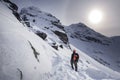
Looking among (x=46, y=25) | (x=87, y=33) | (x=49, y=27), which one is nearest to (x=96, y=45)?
(x=87, y=33)

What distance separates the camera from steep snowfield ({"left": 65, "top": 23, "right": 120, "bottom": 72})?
101688mm

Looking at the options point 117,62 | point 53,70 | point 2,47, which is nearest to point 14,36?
point 2,47

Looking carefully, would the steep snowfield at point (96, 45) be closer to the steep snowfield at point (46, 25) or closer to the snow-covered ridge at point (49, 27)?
Answer: the steep snowfield at point (46, 25)

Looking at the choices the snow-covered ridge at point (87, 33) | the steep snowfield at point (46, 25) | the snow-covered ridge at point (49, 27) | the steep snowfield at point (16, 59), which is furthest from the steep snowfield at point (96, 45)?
the steep snowfield at point (16, 59)

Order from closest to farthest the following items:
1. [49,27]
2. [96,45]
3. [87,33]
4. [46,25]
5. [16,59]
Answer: [16,59] < [49,27] < [46,25] < [96,45] < [87,33]

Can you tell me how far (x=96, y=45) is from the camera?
136 meters

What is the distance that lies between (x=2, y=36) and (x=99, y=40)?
14312 centimetres

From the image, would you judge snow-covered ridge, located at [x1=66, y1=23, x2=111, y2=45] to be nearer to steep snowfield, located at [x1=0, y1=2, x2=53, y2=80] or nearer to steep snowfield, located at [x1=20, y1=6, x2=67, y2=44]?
steep snowfield, located at [x1=20, y1=6, x2=67, y2=44]

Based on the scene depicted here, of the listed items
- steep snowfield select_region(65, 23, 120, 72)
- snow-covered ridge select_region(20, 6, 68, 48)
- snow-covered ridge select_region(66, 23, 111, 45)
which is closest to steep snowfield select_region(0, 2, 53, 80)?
snow-covered ridge select_region(20, 6, 68, 48)

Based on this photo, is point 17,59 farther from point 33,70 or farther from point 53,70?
point 53,70

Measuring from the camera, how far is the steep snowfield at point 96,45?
4003 inches

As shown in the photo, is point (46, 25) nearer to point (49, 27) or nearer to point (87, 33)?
point (49, 27)

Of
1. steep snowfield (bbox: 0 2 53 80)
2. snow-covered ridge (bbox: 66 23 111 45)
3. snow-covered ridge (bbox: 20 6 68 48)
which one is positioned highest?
snow-covered ridge (bbox: 66 23 111 45)

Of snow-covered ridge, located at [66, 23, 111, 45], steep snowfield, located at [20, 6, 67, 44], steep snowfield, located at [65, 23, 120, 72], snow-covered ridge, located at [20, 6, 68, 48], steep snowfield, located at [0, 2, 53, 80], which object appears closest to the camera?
steep snowfield, located at [0, 2, 53, 80]
